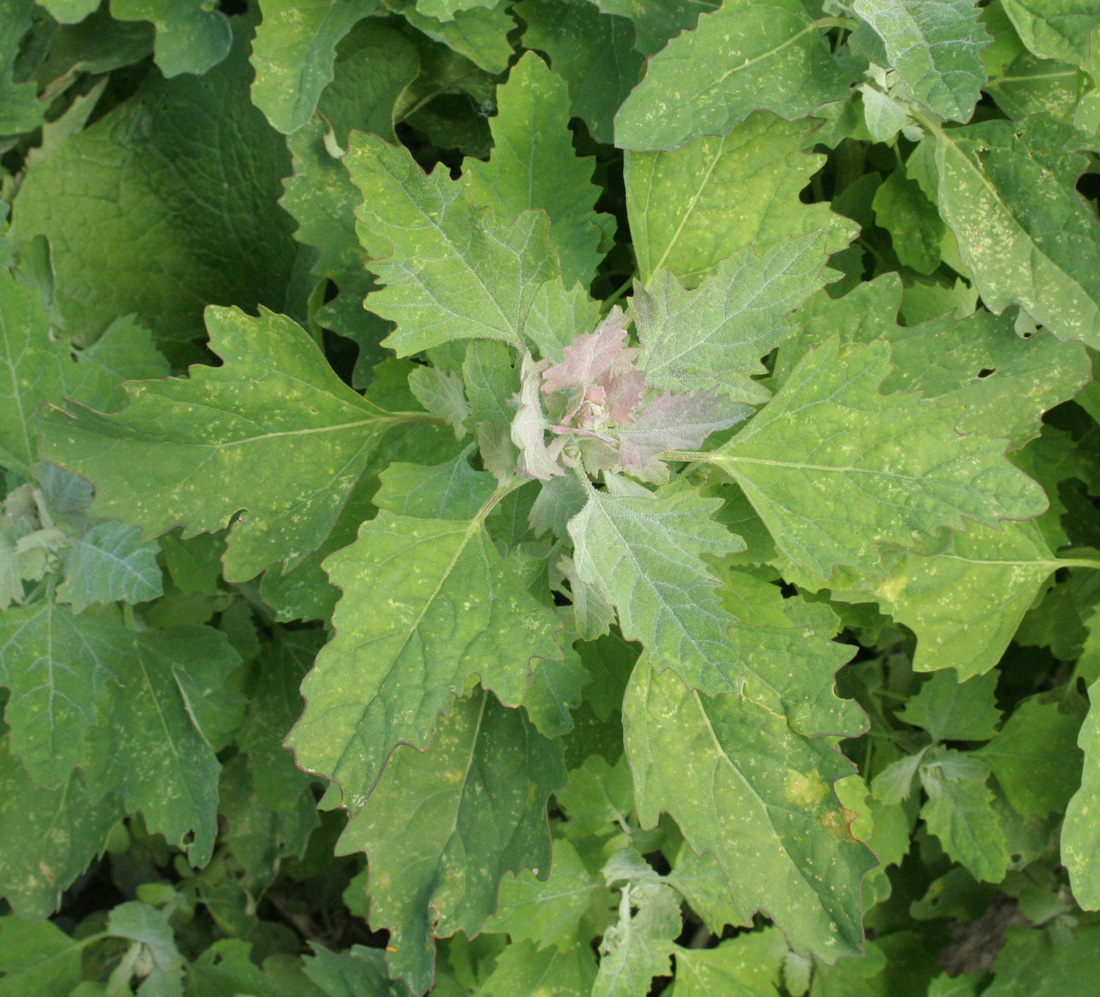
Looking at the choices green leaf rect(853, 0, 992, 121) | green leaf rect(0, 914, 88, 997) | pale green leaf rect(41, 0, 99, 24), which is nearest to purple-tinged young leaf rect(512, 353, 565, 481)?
green leaf rect(853, 0, 992, 121)

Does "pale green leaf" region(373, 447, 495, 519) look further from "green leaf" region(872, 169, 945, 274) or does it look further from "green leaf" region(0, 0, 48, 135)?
"green leaf" region(0, 0, 48, 135)

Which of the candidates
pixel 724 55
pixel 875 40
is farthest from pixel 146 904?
pixel 875 40

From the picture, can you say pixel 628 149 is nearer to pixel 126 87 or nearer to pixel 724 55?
pixel 724 55

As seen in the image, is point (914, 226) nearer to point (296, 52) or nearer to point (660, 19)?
point (660, 19)

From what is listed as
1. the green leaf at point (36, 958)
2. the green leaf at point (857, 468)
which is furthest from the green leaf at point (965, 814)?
the green leaf at point (36, 958)

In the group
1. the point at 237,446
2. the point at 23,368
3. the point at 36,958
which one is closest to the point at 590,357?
the point at 237,446
